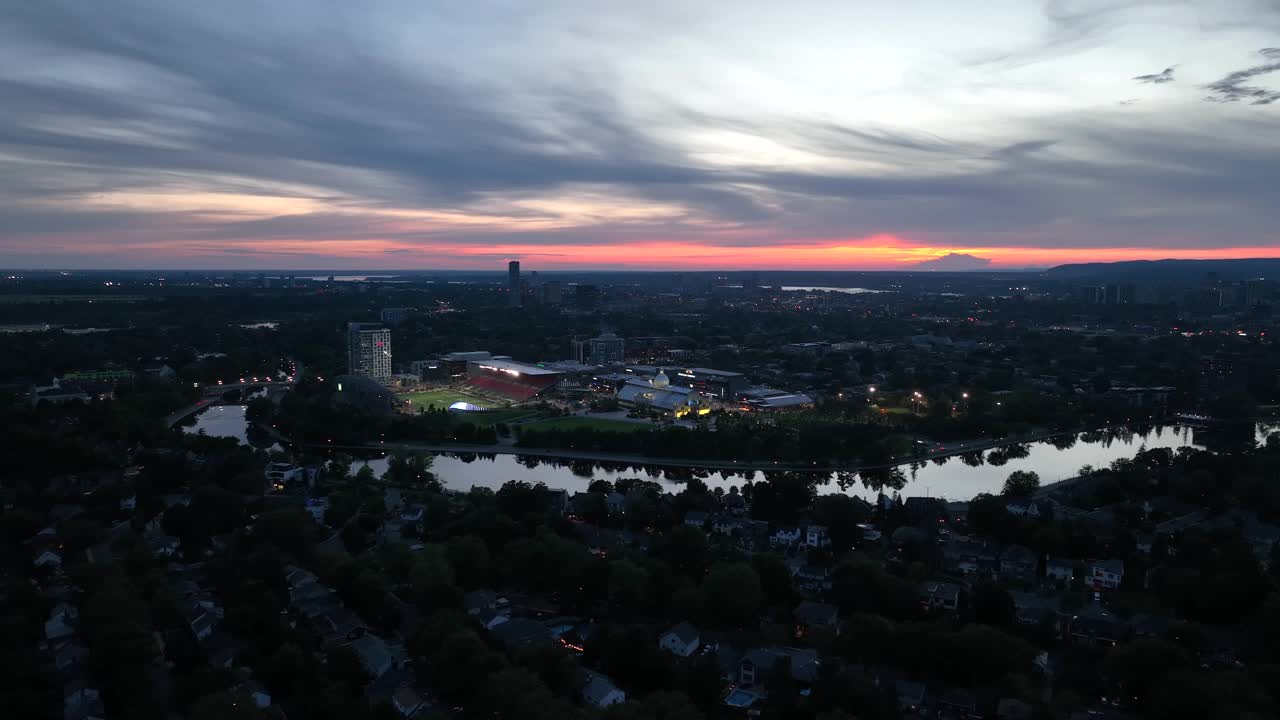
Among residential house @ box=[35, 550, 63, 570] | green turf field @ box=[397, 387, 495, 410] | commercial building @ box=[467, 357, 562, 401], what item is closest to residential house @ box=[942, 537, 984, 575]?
residential house @ box=[35, 550, 63, 570]

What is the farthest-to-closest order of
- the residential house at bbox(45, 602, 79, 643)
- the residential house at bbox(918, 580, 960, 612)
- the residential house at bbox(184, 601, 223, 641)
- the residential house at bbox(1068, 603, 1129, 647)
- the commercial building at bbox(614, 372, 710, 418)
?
the commercial building at bbox(614, 372, 710, 418) → the residential house at bbox(918, 580, 960, 612) → the residential house at bbox(1068, 603, 1129, 647) → the residential house at bbox(184, 601, 223, 641) → the residential house at bbox(45, 602, 79, 643)

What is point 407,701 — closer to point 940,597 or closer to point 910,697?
point 910,697

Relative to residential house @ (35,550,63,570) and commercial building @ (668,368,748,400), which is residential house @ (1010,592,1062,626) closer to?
residential house @ (35,550,63,570)

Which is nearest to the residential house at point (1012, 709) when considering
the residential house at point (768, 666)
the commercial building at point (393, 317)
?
the residential house at point (768, 666)

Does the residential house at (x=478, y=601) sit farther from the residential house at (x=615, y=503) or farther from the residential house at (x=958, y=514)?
the residential house at (x=958, y=514)

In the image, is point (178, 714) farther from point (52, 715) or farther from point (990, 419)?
point (990, 419)

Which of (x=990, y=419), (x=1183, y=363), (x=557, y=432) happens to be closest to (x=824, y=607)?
(x=557, y=432)
